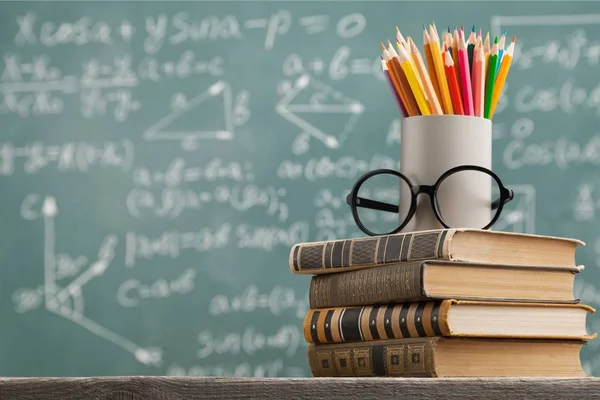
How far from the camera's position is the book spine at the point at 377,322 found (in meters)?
0.77

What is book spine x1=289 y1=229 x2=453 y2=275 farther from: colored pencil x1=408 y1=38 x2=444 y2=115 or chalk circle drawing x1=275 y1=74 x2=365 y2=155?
chalk circle drawing x1=275 y1=74 x2=365 y2=155

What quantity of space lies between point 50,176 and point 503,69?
168cm

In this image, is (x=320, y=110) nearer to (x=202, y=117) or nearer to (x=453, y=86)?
(x=202, y=117)

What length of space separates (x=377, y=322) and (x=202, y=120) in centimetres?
169

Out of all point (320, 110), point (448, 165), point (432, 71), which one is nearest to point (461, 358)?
point (448, 165)

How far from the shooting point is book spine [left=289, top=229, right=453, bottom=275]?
0.78 m

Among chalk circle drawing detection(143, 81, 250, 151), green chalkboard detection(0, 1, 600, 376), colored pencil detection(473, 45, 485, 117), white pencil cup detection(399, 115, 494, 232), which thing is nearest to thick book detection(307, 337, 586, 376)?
white pencil cup detection(399, 115, 494, 232)

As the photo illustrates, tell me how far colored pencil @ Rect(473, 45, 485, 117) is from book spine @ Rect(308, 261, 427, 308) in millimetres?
227

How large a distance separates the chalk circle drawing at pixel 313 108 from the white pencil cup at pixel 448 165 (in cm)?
144

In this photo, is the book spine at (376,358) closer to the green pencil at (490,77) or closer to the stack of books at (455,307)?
the stack of books at (455,307)

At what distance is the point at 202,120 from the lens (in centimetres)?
246

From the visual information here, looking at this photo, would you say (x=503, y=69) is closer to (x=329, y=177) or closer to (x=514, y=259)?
(x=514, y=259)

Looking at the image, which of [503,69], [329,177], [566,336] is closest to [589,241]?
[329,177]

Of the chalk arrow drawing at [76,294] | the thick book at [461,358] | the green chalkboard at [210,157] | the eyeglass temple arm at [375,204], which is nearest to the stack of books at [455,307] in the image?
the thick book at [461,358]
